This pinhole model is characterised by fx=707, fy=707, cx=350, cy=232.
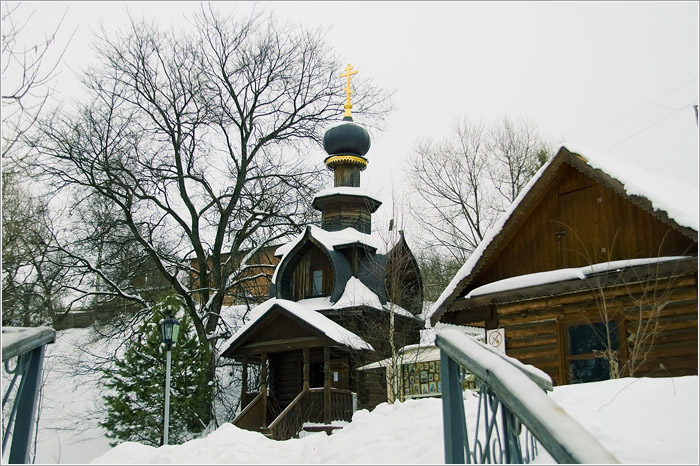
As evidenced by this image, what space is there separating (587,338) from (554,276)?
4.45ft

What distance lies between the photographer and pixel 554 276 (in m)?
12.5

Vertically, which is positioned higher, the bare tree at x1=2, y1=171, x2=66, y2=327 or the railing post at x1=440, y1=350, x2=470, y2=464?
the bare tree at x1=2, y1=171, x2=66, y2=327

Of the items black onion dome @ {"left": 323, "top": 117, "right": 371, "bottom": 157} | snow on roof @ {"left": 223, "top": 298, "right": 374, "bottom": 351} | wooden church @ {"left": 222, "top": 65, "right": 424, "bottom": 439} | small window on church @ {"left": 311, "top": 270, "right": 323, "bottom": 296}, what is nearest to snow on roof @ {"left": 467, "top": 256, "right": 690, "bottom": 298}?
wooden church @ {"left": 222, "top": 65, "right": 424, "bottom": 439}

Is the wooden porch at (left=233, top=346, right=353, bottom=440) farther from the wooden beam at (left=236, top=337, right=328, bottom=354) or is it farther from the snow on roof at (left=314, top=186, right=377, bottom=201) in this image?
the snow on roof at (left=314, top=186, right=377, bottom=201)

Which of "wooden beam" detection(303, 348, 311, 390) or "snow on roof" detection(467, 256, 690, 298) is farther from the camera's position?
"wooden beam" detection(303, 348, 311, 390)

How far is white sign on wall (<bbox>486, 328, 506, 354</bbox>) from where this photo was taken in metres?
13.6

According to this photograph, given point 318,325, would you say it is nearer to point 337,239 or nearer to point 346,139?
point 337,239

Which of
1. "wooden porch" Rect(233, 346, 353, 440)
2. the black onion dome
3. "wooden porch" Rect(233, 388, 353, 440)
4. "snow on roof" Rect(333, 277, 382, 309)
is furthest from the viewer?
the black onion dome

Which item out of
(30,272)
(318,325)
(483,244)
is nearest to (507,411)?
(483,244)

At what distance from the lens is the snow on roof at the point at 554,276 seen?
11.6m

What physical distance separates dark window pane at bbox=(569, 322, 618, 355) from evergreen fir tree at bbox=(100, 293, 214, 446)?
34.1 feet

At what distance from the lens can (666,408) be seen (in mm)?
6480

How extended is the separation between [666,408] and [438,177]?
2575cm

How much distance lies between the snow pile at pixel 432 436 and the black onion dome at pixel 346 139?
18352 mm
